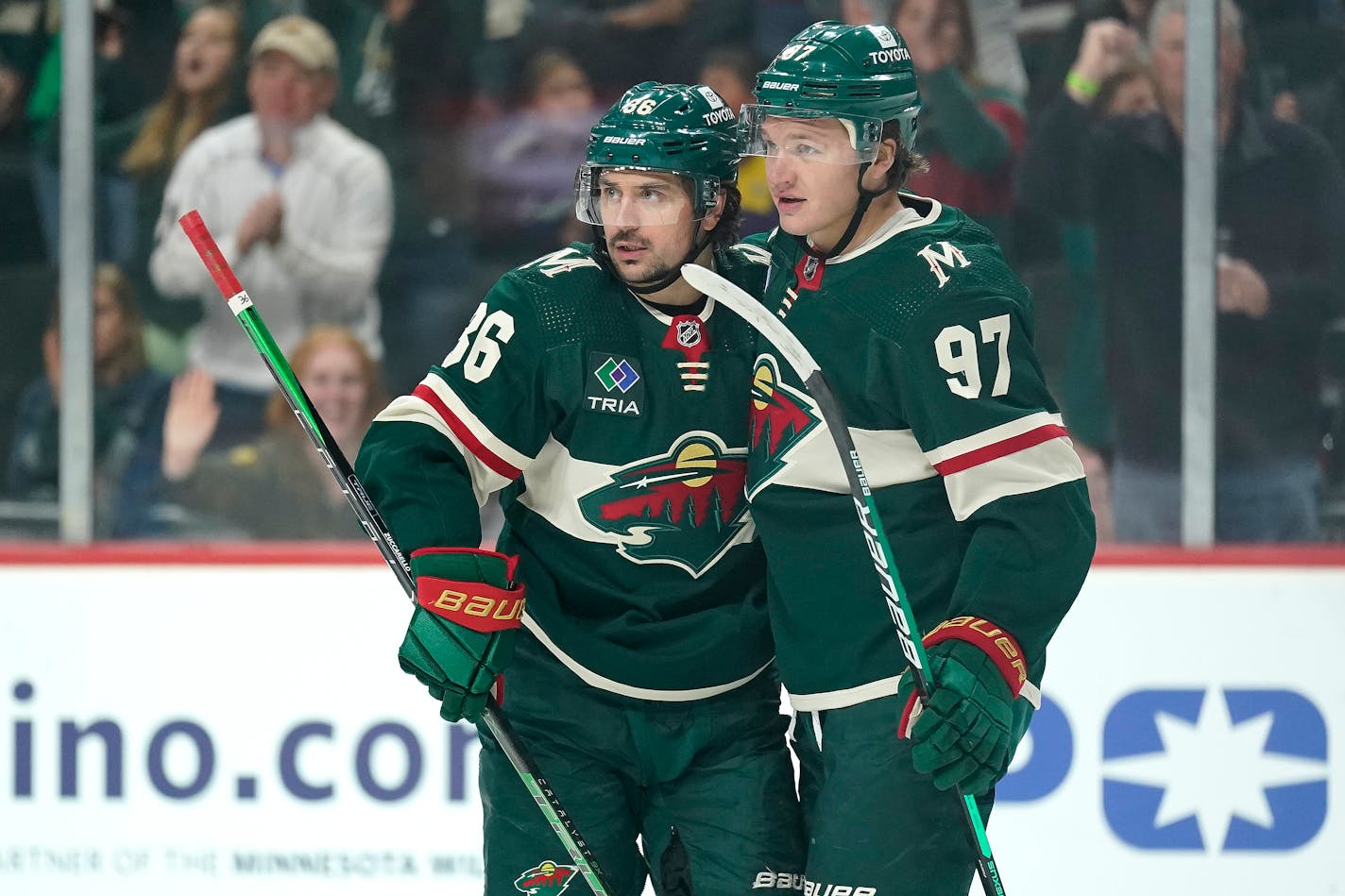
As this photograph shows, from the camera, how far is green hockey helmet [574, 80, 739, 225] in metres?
2.29

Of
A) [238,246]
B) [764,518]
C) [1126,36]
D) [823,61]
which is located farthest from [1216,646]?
[238,246]

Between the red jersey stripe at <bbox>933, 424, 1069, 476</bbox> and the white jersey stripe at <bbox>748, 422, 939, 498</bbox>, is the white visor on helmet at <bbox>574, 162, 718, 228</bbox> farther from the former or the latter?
the red jersey stripe at <bbox>933, 424, 1069, 476</bbox>

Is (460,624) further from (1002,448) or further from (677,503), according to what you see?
(1002,448)

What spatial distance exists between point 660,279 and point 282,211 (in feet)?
6.02

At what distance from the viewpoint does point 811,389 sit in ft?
6.57

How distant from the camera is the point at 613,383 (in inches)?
90.7

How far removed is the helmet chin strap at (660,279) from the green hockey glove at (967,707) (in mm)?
563

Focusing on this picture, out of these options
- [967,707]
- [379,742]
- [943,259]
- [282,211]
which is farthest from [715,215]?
[282,211]

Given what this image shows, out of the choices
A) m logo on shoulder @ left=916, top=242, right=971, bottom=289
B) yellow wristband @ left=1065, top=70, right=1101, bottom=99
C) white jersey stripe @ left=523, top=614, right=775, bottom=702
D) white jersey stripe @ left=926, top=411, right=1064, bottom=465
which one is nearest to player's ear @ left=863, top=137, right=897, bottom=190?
m logo on shoulder @ left=916, top=242, right=971, bottom=289

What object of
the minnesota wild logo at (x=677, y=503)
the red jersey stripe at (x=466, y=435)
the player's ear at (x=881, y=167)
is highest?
the player's ear at (x=881, y=167)

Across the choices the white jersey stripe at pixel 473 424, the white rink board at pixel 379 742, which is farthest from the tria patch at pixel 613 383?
the white rink board at pixel 379 742

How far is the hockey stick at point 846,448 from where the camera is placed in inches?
78.7

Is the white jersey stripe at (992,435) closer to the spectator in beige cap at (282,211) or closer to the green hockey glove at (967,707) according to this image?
the green hockey glove at (967,707)

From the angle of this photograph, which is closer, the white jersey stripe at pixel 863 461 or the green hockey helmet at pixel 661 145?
the white jersey stripe at pixel 863 461
